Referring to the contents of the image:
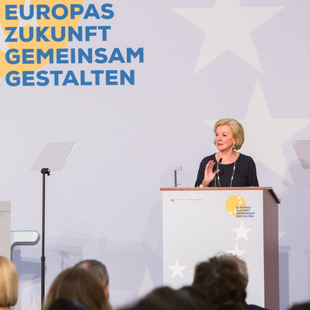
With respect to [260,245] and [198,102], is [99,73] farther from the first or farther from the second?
[260,245]

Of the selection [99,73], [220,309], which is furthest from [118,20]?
[220,309]

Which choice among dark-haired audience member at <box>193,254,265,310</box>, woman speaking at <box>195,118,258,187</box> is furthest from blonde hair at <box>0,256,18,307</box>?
woman speaking at <box>195,118,258,187</box>

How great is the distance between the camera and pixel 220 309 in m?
2.36

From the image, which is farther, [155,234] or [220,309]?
[155,234]

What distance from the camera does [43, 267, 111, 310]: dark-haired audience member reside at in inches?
71.3

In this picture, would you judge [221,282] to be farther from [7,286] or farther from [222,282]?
[7,286]

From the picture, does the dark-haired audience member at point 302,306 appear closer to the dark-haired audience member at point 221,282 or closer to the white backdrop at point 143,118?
the dark-haired audience member at point 221,282

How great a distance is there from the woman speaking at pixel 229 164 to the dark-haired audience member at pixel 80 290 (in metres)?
3.34

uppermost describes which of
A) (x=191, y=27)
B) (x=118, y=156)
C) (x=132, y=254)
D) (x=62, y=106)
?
(x=191, y=27)

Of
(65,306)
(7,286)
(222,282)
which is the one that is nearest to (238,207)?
(7,286)

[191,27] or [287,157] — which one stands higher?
[191,27]

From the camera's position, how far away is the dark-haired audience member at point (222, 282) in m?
2.39

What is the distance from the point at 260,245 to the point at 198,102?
2343mm

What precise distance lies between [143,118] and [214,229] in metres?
2.27
